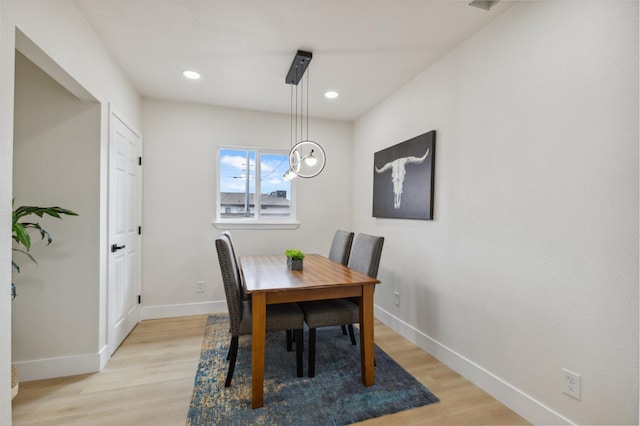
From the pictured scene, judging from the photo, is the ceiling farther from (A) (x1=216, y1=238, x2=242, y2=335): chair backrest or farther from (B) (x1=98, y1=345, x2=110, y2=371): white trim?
(B) (x1=98, y1=345, x2=110, y2=371): white trim

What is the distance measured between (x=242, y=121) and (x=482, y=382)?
139 inches

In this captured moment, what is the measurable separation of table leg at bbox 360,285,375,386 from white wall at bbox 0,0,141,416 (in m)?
1.86

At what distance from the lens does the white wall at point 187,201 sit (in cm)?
328

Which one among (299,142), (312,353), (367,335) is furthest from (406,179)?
(312,353)

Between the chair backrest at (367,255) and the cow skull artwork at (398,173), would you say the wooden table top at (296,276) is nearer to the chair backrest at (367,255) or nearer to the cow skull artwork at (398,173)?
the chair backrest at (367,255)

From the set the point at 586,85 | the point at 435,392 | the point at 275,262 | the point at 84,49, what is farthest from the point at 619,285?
the point at 84,49

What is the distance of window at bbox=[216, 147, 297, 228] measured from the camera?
141 inches

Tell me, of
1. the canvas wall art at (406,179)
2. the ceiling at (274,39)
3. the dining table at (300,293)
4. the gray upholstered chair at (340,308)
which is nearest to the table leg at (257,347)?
the dining table at (300,293)

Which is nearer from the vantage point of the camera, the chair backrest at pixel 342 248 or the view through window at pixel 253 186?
the chair backrest at pixel 342 248

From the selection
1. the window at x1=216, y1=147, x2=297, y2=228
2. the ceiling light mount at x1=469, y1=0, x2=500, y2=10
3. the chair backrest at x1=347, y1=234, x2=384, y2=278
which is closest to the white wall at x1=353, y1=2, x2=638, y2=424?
the ceiling light mount at x1=469, y1=0, x2=500, y2=10

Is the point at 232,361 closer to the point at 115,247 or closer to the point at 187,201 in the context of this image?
the point at 115,247

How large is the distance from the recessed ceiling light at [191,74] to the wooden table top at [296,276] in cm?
184

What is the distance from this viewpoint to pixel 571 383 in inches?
58.9

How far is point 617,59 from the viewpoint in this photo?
4.39 ft
